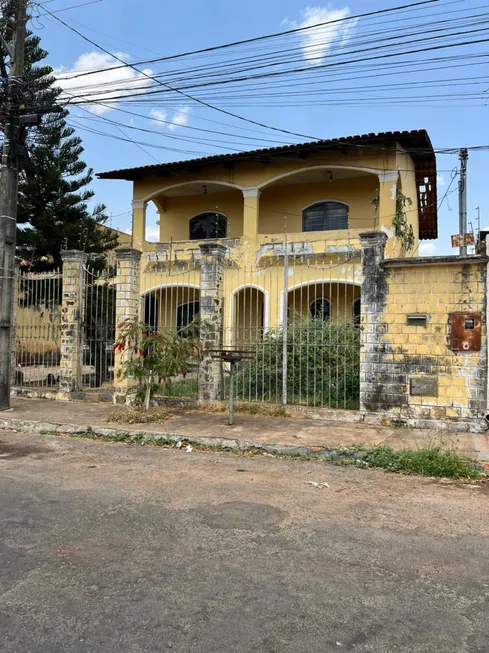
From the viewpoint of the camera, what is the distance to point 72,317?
444 inches

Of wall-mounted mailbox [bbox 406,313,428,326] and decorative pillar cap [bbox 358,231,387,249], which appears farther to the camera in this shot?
decorative pillar cap [bbox 358,231,387,249]

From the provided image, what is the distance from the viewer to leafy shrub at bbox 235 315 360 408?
9.45 meters

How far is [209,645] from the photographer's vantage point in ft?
8.54

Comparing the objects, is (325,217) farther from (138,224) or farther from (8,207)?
(8,207)

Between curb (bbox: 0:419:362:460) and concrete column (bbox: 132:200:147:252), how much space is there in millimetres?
10206

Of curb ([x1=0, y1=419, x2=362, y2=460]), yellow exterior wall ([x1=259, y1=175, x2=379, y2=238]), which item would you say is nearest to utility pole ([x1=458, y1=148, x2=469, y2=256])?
yellow exterior wall ([x1=259, y1=175, x2=379, y2=238])

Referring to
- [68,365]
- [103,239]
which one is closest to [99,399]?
[68,365]

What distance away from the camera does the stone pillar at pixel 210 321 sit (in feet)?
32.4

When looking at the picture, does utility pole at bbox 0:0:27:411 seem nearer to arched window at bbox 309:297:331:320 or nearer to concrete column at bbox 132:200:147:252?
arched window at bbox 309:297:331:320

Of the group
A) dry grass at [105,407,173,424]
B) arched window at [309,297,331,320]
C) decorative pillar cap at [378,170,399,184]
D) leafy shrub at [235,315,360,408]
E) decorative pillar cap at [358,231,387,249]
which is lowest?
dry grass at [105,407,173,424]

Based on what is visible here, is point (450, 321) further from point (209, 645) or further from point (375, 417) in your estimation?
point (209, 645)

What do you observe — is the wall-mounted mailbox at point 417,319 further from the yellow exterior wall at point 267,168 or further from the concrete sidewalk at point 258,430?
the yellow exterior wall at point 267,168

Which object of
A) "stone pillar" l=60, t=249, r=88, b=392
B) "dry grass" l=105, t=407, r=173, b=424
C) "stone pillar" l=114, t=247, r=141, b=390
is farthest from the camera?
"stone pillar" l=60, t=249, r=88, b=392

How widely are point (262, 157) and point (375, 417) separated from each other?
33.6 ft
